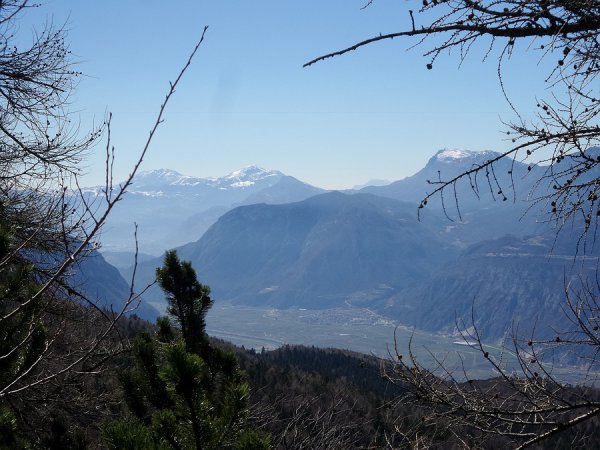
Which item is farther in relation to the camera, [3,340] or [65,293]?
[65,293]

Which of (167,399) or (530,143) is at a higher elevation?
(530,143)

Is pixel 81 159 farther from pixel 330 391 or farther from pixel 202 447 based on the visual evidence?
pixel 330 391

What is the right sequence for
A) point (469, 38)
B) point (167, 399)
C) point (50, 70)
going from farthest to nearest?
point (50, 70) → point (167, 399) → point (469, 38)

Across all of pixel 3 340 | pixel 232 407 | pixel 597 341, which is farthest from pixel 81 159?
pixel 597 341

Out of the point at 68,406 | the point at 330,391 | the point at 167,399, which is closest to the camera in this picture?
the point at 167,399

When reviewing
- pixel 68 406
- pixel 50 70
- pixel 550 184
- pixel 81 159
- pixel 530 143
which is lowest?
pixel 68 406

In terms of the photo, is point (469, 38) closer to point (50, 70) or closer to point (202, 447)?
point (202, 447)
